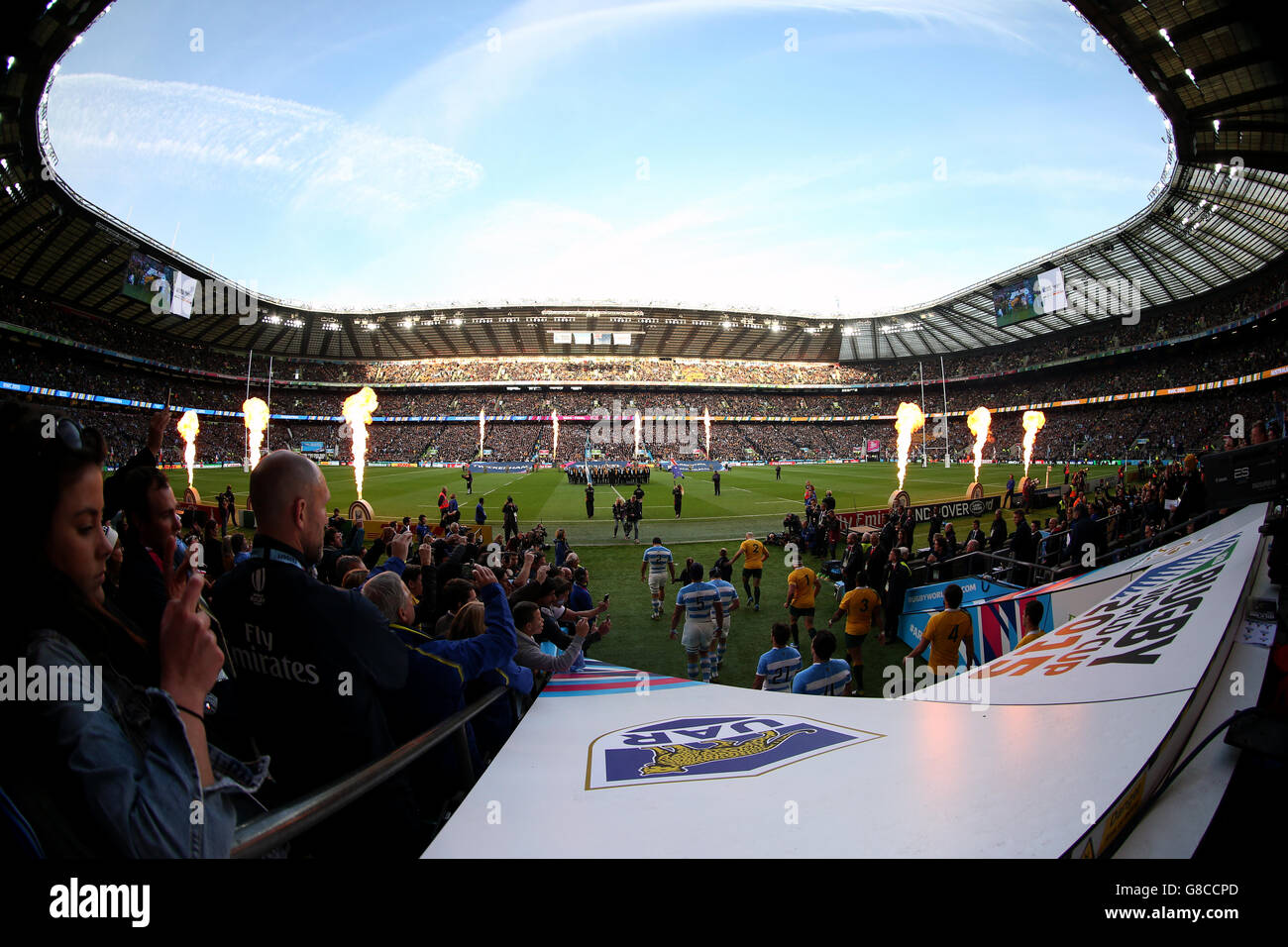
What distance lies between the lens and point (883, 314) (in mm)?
80688

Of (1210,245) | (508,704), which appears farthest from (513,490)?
(1210,245)

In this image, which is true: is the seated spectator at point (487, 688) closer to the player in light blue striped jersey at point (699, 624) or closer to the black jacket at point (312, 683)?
the black jacket at point (312, 683)

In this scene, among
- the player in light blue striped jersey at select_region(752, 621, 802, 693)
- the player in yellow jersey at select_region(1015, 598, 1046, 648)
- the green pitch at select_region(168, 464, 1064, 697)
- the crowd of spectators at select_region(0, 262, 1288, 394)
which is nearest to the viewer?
the player in light blue striped jersey at select_region(752, 621, 802, 693)

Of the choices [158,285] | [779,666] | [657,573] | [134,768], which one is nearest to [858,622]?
[779,666]

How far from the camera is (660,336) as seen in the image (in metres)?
92.9

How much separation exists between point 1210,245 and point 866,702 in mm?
66391

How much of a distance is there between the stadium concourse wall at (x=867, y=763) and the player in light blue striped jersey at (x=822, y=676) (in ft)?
6.49

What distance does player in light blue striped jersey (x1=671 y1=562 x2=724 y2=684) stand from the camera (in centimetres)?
913

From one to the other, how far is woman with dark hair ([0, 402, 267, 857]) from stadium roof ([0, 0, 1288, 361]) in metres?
27.3

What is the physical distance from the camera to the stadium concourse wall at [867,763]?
6.63 ft

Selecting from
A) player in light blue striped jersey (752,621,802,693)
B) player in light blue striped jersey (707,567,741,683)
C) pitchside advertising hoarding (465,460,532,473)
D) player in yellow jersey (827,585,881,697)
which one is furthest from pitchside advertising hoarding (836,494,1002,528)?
pitchside advertising hoarding (465,460,532,473)

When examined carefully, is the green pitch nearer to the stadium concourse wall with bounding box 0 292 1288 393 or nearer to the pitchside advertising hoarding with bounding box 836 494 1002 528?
the pitchside advertising hoarding with bounding box 836 494 1002 528

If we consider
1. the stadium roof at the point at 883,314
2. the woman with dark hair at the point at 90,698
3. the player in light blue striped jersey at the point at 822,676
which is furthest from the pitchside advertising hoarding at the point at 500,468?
the woman with dark hair at the point at 90,698
